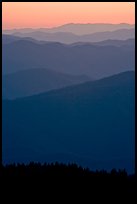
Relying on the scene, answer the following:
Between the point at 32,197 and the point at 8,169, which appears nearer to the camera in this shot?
the point at 32,197

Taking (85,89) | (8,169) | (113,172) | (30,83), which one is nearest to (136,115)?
(113,172)

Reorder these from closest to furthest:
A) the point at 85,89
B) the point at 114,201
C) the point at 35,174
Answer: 1. the point at 114,201
2. the point at 35,174
3. the point at 85,89

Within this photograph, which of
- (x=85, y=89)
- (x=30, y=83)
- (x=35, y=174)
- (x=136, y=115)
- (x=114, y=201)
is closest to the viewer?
(x=114, y=201)

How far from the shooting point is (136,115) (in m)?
6.30

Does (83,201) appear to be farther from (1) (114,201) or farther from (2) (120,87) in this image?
(2) (120,87)

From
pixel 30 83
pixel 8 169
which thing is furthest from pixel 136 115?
pixel 30 83

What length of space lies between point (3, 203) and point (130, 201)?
1078mm

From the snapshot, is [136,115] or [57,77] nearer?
[136,115]

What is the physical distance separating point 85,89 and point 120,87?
345 centimetres

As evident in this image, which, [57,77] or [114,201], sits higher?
[114,201]

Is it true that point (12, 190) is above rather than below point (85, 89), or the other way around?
above

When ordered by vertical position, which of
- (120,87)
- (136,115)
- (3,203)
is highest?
(136,115)

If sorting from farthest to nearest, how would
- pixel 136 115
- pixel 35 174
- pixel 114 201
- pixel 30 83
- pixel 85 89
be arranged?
pixel 30 83, pixel 85 89, pixel 136 115, pixel 35 174, pixel 114 201

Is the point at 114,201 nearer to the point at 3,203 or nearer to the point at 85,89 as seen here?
the point at 3,203
